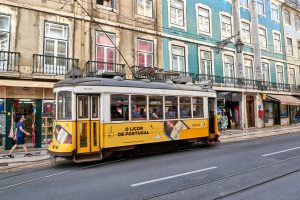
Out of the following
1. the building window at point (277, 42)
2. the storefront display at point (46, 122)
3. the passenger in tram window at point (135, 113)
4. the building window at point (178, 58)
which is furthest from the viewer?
the building window at point (277, 42)

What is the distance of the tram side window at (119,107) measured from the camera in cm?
1005

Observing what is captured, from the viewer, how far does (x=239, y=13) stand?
25.7 metres

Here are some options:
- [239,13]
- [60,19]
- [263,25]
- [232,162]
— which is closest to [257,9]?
[263,25]

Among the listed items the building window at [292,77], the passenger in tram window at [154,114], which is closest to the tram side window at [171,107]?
the passenger in tram window at [154,114]

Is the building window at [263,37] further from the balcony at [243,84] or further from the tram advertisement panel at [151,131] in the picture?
the tram advertisement panel at [151,131]

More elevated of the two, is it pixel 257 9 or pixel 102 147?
pixel 257 9

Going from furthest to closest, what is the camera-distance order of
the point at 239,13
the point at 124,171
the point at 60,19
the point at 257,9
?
1. the point at 257,9
2. the point at 239,13
3. the point at 60,19
4. the point at 124,171

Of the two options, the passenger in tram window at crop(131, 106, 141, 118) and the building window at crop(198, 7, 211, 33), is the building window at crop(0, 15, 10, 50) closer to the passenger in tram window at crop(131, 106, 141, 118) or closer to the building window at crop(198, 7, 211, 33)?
the passenger in tram window at crop(131, 106, 141, 118)

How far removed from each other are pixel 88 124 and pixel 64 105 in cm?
111

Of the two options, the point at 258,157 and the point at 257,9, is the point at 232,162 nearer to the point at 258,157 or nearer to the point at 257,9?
the point at 258,157

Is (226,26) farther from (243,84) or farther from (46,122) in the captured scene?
(46,122)

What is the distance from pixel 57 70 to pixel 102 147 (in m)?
6.77

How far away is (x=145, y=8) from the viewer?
18.7 metres

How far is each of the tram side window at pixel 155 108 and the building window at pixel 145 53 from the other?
23.1ft
